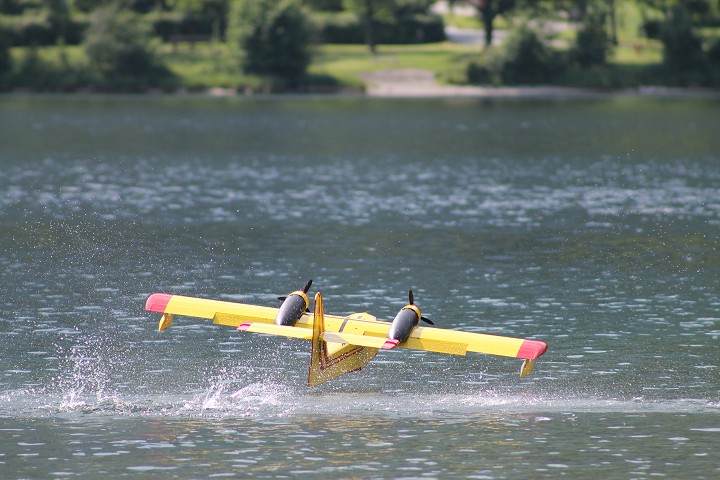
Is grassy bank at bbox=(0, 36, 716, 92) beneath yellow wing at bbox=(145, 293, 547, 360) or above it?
beneath

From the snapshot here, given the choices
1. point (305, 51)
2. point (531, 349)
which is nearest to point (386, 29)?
point (305, 51)

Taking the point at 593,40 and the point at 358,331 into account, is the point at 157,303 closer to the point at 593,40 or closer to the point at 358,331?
the point at 358,331

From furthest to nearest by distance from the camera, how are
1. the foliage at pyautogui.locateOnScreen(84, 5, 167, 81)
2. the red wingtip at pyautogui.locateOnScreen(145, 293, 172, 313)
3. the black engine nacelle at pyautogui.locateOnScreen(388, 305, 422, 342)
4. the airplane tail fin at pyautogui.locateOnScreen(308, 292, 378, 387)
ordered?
1. the foliage at pyautogui.locateOnScreen(84, 5, 167, 81)
2. the red wingtip at pyautogui.locateOnScreen(145, 293, 172, 313)
3. the black engine nacelle at pyautogui.locateOnScreen(388, 305, 422, 342)
4. the airplane tail fin at pyautogui.locateOnScreen(308, 292, 378, 387)

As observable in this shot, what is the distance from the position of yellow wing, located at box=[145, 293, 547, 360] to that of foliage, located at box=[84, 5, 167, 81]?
436ft

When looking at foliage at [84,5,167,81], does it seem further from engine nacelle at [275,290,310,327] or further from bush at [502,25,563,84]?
engine nacelle at [275,290,310,327]

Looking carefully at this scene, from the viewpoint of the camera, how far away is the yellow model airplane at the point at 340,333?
28.4m

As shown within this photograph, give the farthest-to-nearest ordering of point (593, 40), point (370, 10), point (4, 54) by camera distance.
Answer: point (370, 10)
point (593, 40)
point (4, 54)

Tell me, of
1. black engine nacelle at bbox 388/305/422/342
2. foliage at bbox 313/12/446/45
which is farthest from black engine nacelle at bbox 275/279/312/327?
foliage at bbox 313/12/446/45

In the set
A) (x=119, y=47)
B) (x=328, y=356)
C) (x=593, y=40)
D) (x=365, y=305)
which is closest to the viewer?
(x=328, y=356)

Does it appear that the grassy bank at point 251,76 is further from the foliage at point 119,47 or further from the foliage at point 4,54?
the foliage at point 119,47

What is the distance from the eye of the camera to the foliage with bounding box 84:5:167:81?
15988 centimetres

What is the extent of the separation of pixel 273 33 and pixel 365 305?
123571 mm

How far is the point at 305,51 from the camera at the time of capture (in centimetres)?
16075

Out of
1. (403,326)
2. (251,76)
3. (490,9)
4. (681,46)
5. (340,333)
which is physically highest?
(490,9)
